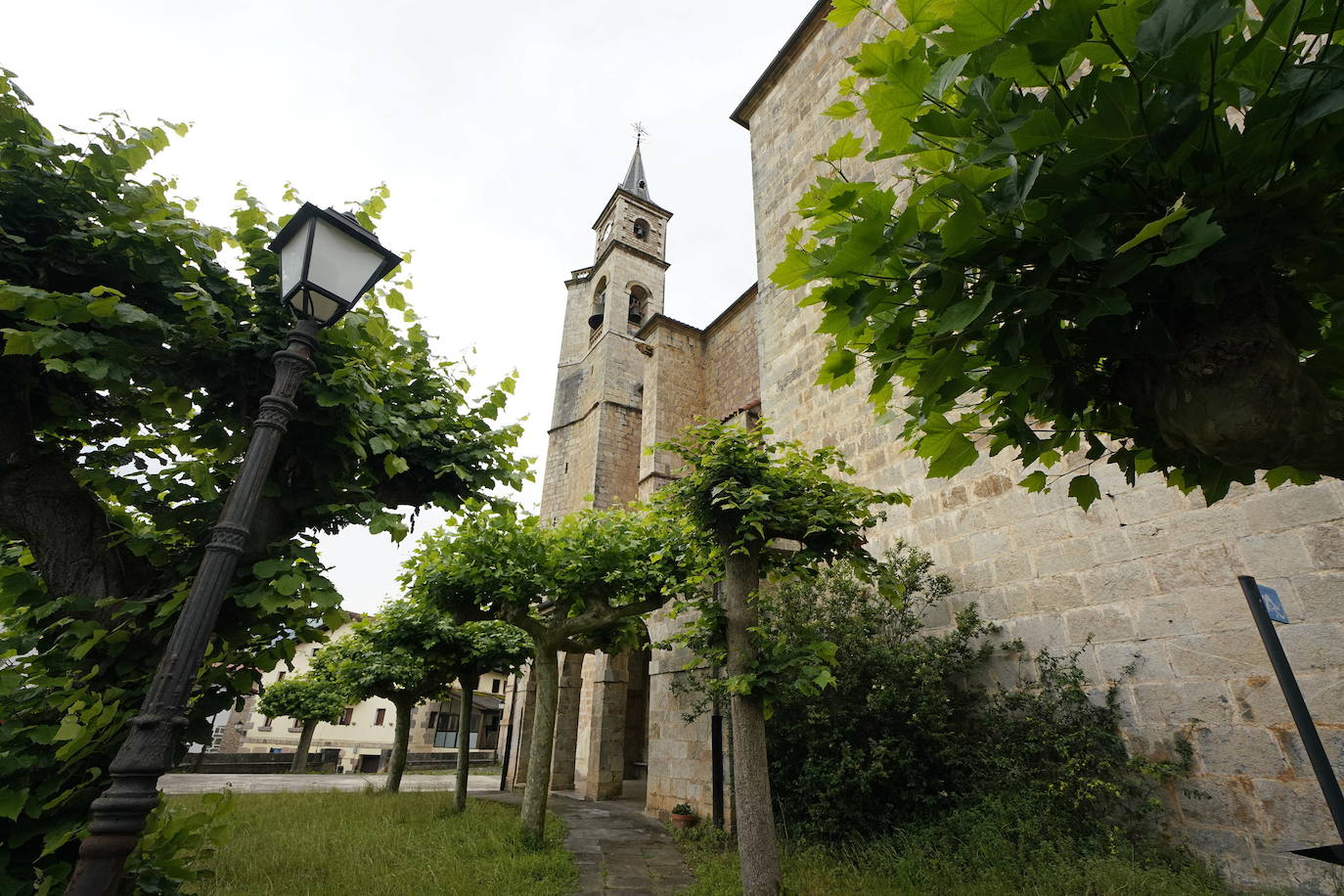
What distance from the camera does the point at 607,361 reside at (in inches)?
760

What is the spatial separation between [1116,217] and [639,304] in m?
21.7

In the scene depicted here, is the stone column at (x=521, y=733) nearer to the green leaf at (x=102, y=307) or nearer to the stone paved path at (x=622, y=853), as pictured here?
the stone paved path at (x=622, y=853)

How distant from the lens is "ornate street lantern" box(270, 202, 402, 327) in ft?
8.46

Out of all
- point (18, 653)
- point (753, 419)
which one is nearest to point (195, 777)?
point (753, 419)

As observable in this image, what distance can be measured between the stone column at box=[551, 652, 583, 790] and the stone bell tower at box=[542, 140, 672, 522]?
4.40 meters

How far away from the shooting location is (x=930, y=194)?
60.2 inches

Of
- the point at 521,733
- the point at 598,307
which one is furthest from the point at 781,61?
the point at 521,733

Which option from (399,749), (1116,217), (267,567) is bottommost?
(399,749)

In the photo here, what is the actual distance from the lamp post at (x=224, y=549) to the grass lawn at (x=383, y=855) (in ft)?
Answer: 5.53

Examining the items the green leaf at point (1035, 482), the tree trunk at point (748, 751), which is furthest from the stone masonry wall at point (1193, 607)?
the green leaf at point (1035, 482)

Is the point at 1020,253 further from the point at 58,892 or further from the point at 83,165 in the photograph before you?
the point at 58,892

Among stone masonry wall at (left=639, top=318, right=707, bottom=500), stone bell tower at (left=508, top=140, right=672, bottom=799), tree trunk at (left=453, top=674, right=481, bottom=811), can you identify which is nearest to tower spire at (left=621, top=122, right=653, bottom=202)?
stone bell tower at (left=508, top=140, right=672, bottom=799)

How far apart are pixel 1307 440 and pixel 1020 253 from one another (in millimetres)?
890

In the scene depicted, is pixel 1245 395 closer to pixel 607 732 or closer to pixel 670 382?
pixel 607 732
